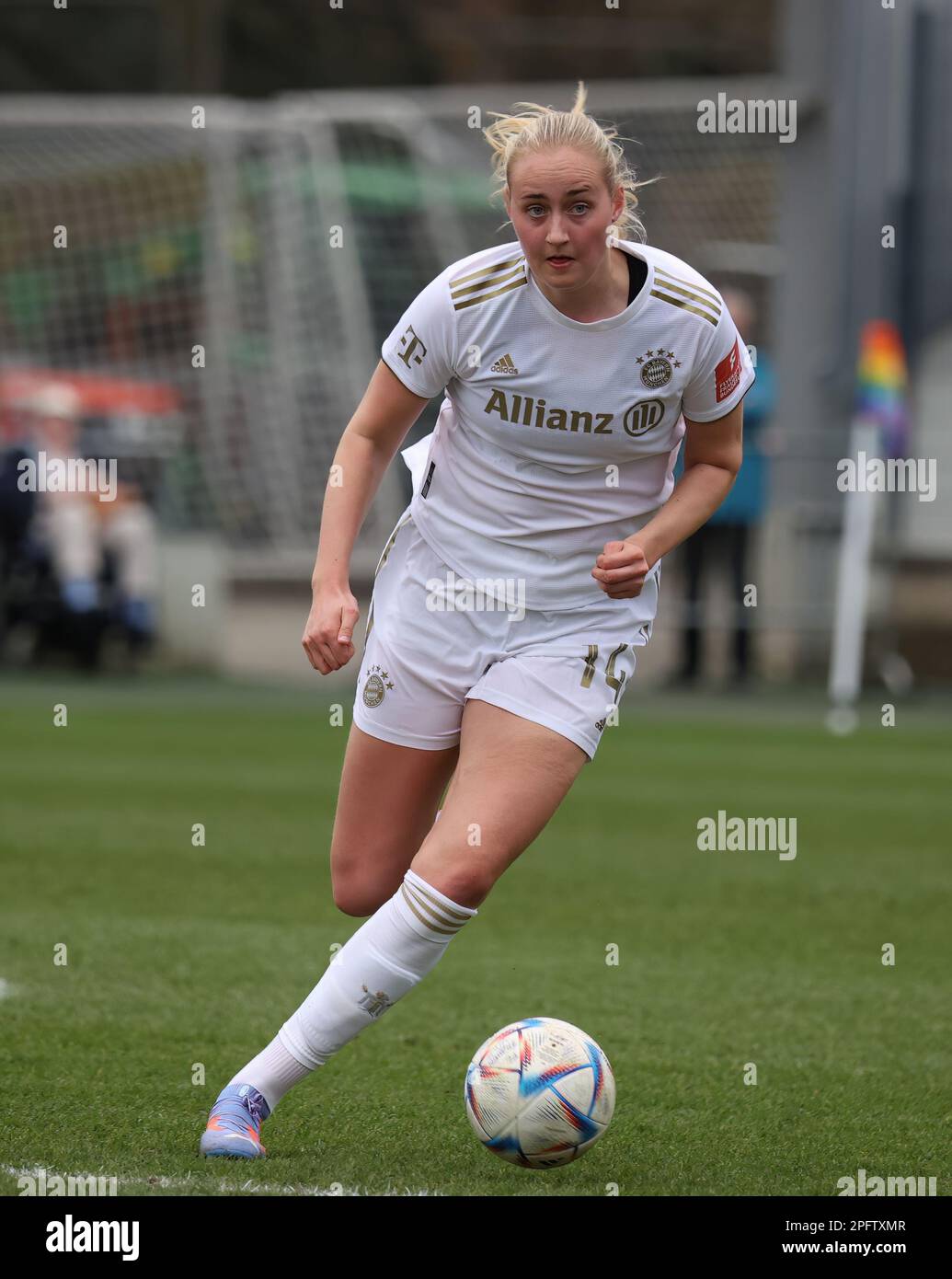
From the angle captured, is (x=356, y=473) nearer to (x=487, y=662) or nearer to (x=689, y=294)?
(x=487, y=662)

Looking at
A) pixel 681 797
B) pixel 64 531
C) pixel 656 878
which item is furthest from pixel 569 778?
pixel 64 531

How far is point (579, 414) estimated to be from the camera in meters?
4.54

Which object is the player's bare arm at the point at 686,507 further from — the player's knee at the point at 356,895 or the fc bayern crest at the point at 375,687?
the player's knee at the point at 356,895

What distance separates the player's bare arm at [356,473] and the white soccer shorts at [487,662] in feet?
0.59

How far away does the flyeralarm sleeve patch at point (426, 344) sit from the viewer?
4.56m

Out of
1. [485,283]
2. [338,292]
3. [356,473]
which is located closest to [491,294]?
[485,283]

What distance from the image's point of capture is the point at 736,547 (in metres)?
16.1

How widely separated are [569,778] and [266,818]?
Result: 5535mm

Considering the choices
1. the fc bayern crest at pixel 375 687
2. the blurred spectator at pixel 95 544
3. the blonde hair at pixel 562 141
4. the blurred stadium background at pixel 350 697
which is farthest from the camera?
the blurred spectator at pixel 95 544

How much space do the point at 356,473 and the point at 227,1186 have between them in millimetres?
1590

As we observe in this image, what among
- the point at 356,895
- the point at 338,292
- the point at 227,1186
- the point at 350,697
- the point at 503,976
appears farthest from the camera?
the point at 338,292

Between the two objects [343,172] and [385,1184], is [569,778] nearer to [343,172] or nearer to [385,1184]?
[385,1184]

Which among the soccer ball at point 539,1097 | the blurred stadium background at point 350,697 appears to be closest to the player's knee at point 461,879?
the soccer ball at point 539,1097

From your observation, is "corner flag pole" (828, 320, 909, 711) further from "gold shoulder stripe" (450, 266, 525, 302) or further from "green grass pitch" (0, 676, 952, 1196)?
"gold shoulder stripe" (450, 266, 525, 302)
